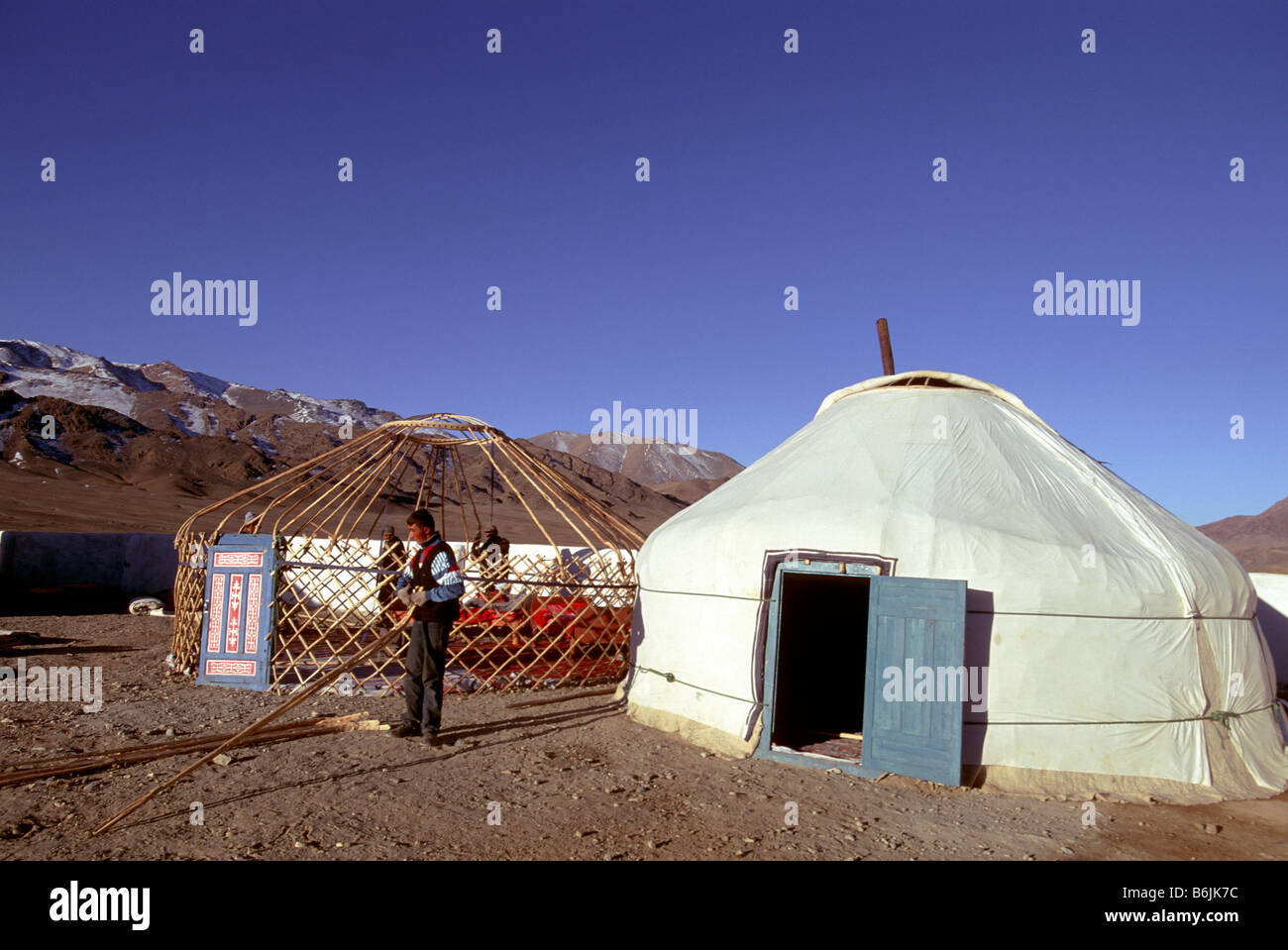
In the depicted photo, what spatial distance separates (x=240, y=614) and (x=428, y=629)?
85.2 inches

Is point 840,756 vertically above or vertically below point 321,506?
below

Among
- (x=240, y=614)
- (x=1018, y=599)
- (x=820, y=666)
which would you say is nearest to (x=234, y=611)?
(x=240, y=614)

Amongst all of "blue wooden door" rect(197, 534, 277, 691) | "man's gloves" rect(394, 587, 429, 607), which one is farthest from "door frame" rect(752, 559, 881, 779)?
"blue wooden door" rect(197, 534, 277, 691)

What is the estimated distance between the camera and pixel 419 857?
2668 millimetres

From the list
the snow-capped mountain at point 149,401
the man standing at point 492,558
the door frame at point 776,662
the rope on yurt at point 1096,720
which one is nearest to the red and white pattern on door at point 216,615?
the man standing at point 492,558

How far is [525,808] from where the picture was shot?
325cm

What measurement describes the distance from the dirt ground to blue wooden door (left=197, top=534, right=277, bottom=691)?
0.80m

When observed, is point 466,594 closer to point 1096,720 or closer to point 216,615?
point 216,615

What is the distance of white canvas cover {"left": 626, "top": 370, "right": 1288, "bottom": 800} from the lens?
152 inches
